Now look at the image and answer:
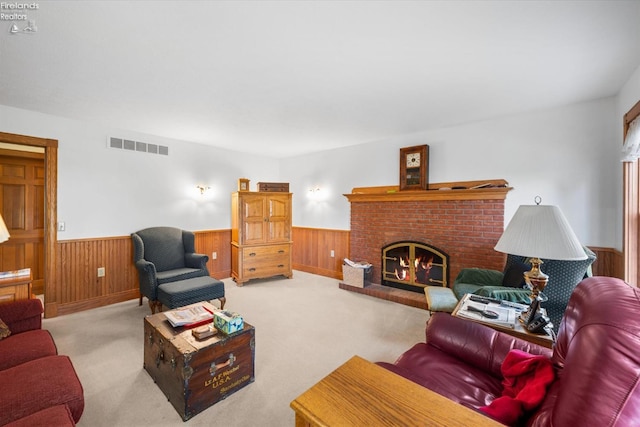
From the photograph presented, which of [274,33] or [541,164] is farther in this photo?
[541,164]

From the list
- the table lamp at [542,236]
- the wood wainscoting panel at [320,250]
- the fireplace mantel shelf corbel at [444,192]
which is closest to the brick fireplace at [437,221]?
the fireplace mantel shelf corbel at [444,192]

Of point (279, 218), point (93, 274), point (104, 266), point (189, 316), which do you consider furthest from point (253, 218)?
point (189, 316)

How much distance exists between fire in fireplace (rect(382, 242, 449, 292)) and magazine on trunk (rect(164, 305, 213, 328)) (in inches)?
111

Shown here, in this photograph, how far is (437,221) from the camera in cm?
370

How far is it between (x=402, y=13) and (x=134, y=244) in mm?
3874

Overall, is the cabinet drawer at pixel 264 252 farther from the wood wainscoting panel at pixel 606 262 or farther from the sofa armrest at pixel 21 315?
the wood wainscoting panel at pixel 606 262

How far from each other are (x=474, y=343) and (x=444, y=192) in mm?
2397

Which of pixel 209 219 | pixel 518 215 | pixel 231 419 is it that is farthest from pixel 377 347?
pixel 209 219

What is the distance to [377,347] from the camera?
2.50 metres

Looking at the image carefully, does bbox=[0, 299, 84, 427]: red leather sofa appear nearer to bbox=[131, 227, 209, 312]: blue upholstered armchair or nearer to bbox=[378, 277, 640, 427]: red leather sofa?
bbox=[131, 227, 209, 312]: blue upholstered armchair

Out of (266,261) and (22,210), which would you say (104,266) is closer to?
(22,210)

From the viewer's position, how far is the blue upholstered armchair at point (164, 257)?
10.6 ft

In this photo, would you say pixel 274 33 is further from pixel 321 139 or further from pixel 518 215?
pixel 321 139

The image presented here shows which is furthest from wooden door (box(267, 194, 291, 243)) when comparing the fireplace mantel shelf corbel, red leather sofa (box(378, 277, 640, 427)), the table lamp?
the table lamp
